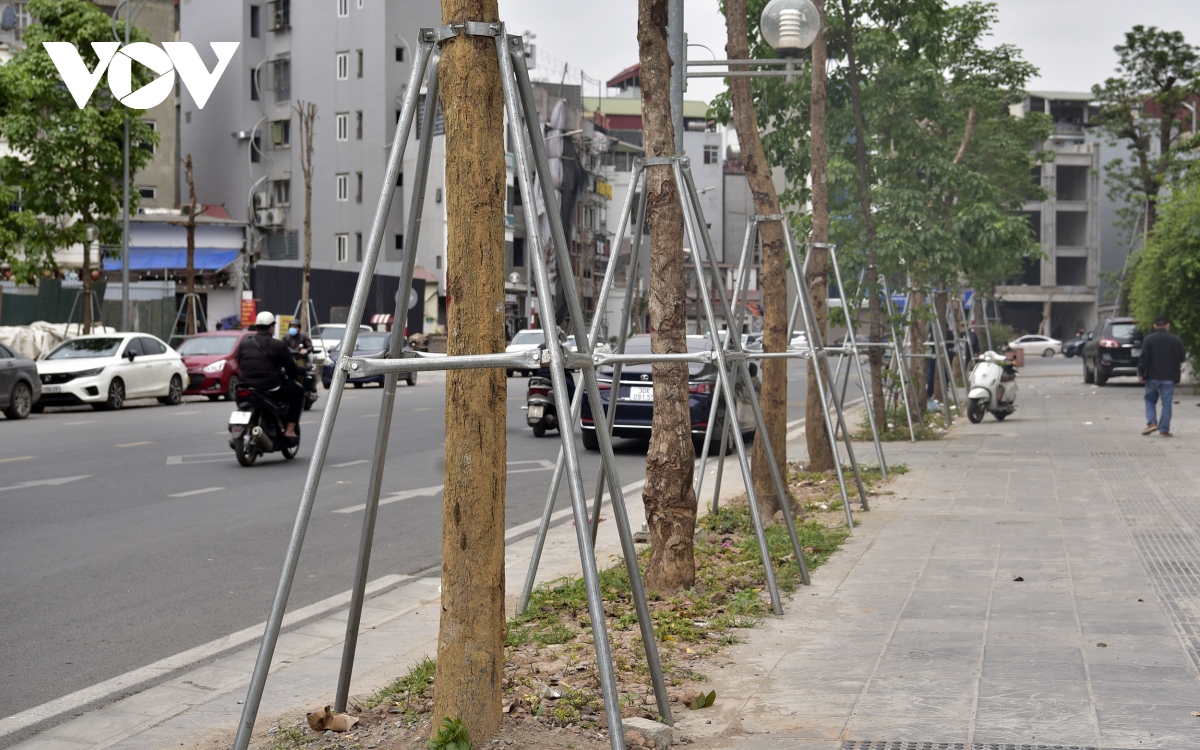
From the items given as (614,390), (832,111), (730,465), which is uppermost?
(832,111)

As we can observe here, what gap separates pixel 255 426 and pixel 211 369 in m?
14.3

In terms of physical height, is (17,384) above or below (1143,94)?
below

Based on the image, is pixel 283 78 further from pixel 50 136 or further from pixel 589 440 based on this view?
pixel 589 440

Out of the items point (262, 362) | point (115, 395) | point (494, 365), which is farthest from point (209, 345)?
point (494, 365)

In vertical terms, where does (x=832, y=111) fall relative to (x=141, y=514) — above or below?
above

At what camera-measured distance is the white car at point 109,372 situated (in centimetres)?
2466

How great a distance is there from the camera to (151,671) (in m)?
6.14

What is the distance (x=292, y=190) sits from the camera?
63.7m

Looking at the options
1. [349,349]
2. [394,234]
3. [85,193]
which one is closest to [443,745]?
[349,349]

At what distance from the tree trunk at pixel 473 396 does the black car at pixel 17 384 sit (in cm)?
2013

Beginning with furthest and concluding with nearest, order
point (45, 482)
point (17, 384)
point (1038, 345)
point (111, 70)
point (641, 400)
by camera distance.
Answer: point (1038, 345) < point (111, 70) < point (17, 384) < point (641, 400) < point (45, 482)

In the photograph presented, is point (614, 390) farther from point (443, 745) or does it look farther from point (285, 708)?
point (443, 745)

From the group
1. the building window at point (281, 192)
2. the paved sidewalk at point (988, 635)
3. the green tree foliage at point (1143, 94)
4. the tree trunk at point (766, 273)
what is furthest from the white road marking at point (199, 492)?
the building window at point (281, 192)

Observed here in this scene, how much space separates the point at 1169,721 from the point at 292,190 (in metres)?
62.2
